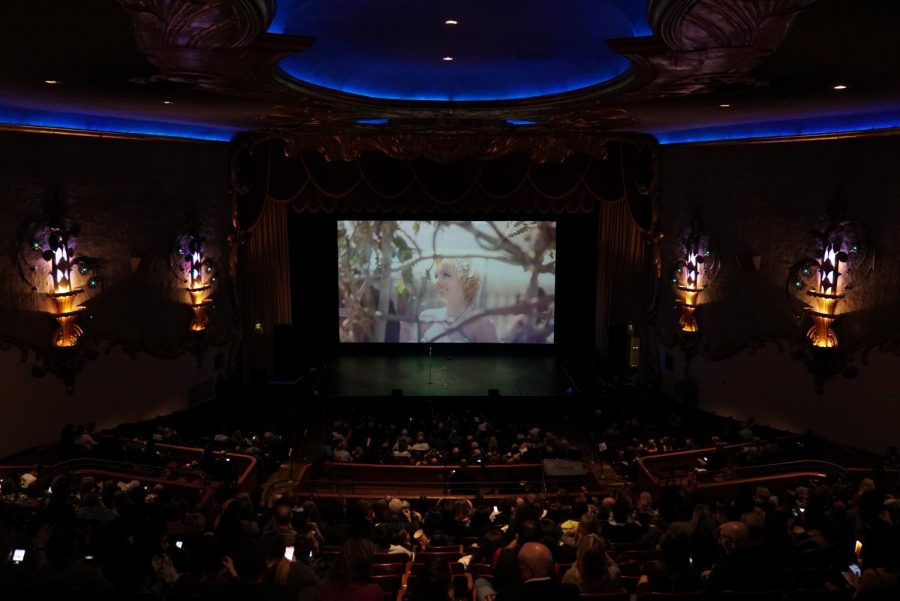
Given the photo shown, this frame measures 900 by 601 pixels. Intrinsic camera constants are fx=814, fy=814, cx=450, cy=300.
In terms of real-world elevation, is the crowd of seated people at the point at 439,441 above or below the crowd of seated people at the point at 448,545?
below

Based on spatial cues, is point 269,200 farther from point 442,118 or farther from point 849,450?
point 849,450

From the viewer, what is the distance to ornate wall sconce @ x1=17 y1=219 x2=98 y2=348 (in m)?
13.4

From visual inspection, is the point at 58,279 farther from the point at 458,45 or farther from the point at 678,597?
the point at 678,597

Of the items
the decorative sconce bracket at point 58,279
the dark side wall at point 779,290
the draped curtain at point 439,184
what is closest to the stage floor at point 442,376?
the dark side wall at point 779,290

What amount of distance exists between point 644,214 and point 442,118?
6.48m

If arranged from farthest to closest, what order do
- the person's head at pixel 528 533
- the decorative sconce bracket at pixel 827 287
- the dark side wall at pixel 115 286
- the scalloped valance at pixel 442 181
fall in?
the scalloped valance at pixel 442 181 → the decorative sconce bracket at pixel 827 287 → the dark side wall at pixel 115 286 → the person's head at pixel 528 533

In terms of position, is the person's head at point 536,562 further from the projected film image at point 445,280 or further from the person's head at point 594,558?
the projected film image at point 445,280

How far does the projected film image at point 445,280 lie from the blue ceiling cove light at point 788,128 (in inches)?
174

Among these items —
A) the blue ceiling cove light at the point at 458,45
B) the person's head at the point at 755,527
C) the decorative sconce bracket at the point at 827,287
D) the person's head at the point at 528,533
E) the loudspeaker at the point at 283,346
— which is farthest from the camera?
the loudspeaker at the point at 283,346

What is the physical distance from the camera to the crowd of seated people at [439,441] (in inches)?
501

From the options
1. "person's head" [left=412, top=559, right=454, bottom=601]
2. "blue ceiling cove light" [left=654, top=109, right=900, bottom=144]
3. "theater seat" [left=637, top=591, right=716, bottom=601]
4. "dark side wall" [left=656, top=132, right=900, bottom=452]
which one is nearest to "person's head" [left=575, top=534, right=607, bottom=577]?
"theater seat" [left=637, top=591, right=716, bottom=601]

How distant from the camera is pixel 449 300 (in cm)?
1972

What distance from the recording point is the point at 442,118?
1298 cm

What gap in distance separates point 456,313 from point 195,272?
20.7ft
